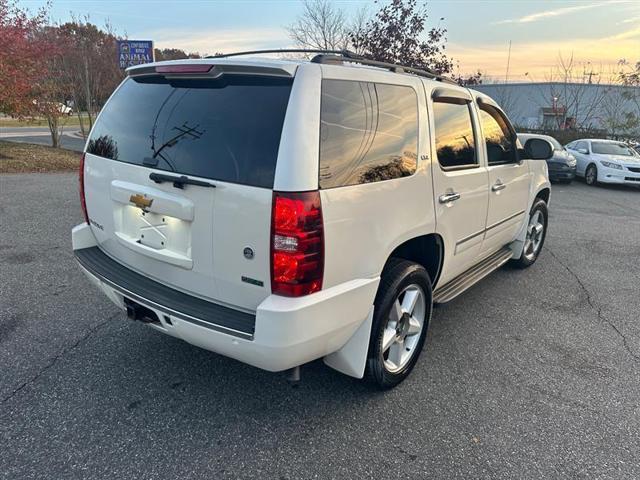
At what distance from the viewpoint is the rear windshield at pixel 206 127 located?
2.20m

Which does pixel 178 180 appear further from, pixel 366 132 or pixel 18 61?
pixel 18 61

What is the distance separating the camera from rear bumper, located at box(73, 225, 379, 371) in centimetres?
214

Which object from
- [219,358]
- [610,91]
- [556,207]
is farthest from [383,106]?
[610,91]

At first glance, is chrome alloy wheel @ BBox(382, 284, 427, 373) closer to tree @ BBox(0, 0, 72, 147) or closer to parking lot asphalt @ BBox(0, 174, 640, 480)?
parking lot asphalt @ BBox(0, 174, 640, 480)

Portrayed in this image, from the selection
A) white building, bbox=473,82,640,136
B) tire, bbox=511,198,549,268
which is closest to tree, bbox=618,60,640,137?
white building, bbox=473,82,640,136

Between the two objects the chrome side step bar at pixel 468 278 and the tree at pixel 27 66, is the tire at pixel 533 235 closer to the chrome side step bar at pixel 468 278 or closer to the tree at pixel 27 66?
the chrome side step bar at pixel 468 278

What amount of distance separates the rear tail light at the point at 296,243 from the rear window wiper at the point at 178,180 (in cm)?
42

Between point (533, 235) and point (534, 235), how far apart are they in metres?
0.03

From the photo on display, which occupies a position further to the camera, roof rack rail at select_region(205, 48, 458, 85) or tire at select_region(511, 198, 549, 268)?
tire at select_region(511, 198, 549, 268)

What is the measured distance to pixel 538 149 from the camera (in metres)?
4.53

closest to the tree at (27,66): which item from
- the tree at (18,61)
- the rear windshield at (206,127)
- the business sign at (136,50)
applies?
the tree at (18,61)

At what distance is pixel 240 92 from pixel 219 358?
1.84m

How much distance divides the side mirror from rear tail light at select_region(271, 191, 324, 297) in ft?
10.7

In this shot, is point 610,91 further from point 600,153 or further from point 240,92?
point 240,92
